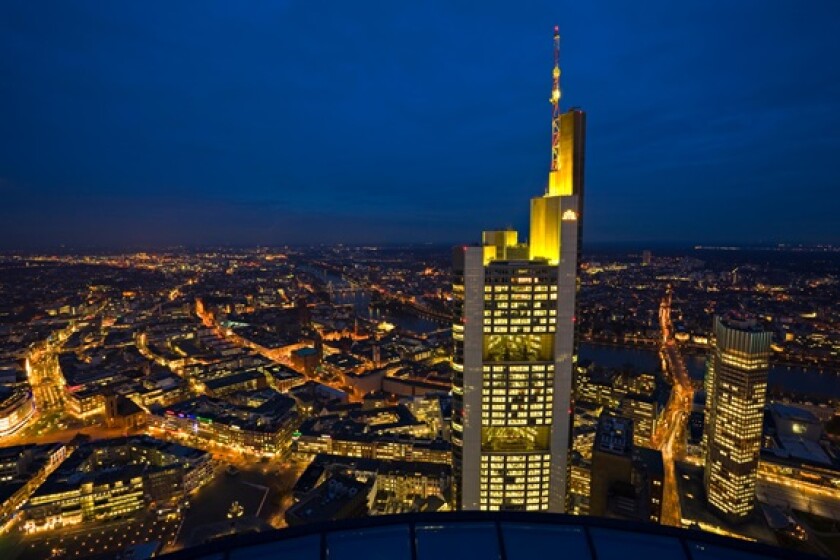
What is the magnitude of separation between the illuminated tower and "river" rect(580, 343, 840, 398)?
28.9 m

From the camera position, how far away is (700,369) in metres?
40.4

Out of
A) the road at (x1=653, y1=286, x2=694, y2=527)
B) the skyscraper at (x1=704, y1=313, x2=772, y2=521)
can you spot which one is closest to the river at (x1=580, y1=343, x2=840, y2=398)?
the road at (x1=653, y1=286, x2=694, y2=527)

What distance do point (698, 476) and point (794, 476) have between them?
14.8ft

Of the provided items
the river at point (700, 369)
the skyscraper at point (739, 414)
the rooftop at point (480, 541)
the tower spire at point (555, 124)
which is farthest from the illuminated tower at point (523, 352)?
the river at point (700, 369)

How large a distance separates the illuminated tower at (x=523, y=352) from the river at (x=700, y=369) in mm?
28863

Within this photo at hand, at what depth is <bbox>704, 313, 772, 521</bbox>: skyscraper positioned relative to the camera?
18.6 m

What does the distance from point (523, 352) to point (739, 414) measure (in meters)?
11.4

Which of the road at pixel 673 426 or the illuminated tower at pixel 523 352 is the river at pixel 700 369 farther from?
the illuminated tower at pixel 523 352

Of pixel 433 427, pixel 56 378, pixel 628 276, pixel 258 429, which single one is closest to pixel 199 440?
pixel 258 429

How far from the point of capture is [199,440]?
27.1 m

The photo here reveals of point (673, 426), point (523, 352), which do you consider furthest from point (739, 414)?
point (523, 352)

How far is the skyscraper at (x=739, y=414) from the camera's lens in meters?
18.6

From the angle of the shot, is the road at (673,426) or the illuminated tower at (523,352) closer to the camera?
the illuminated tower at (523,352)

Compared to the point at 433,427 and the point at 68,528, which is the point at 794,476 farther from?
the point at 68,528
